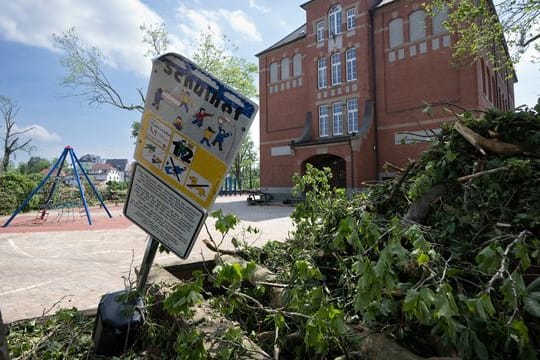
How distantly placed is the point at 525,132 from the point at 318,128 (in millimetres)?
19821

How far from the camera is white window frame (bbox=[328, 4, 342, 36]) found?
2134 centimetres

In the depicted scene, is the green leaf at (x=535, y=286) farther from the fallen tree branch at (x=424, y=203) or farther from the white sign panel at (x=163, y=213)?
the white sign panel at (x=163, y=213)

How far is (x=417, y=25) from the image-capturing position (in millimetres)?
18719

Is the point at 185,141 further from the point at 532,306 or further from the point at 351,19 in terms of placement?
the point at 351,19

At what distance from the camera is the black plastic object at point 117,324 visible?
1.98m

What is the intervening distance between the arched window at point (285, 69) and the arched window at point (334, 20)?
4.22 metres

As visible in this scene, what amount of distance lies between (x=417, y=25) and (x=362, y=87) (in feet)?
15.0

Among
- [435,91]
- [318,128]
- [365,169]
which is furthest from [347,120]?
[435,91]

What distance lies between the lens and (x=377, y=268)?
1.04m

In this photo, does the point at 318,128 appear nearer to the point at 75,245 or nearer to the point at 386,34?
the point at 386,34

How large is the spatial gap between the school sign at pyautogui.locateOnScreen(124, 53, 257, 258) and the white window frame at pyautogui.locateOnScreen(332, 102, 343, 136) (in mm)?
20284

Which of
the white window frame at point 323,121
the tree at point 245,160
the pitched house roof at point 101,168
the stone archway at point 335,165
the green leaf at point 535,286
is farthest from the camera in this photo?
the pitched house roof at point 101,168

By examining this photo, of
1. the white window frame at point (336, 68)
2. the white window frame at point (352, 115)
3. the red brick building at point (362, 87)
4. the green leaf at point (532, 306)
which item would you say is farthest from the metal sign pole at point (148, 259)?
the white window frame at point (336, 68)

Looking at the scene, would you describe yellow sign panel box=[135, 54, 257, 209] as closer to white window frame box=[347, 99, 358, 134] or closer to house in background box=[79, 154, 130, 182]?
white window frame box=[347, 99, 358, 134]
